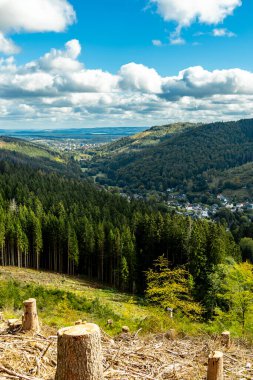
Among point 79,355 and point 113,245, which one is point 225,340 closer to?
point 79,355

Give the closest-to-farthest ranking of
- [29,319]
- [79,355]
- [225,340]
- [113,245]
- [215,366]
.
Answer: [79,355] < [215,366] < [29,319] < [225,340] < [113,245]

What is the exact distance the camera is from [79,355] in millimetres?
5602

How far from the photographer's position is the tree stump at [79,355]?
558 centimetres

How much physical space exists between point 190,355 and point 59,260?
231ft

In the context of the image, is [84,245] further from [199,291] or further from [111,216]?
[199,291]

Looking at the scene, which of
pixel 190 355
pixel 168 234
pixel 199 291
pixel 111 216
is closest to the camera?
pixel 190 355

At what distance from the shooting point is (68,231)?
7331 cm

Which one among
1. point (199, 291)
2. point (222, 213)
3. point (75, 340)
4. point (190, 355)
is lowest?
point (222, 213)

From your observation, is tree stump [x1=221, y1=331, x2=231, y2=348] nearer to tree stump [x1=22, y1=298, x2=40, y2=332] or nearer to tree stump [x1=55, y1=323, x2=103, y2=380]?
tree stump [x1=22, y1=298, x2=40, y2=332]

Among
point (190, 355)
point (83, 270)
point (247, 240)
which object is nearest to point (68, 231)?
point (83, 270)

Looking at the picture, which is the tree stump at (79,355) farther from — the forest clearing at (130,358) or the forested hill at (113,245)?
the forested hill at (113,245)

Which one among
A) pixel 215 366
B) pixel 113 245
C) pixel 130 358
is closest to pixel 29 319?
pixel 130 358

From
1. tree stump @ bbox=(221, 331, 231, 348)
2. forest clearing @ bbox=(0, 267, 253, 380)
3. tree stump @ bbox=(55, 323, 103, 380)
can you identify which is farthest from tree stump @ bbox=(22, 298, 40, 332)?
tree stump @ bbox=(221, 331, 231, 348)

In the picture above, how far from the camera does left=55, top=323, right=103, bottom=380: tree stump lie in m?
5.58
